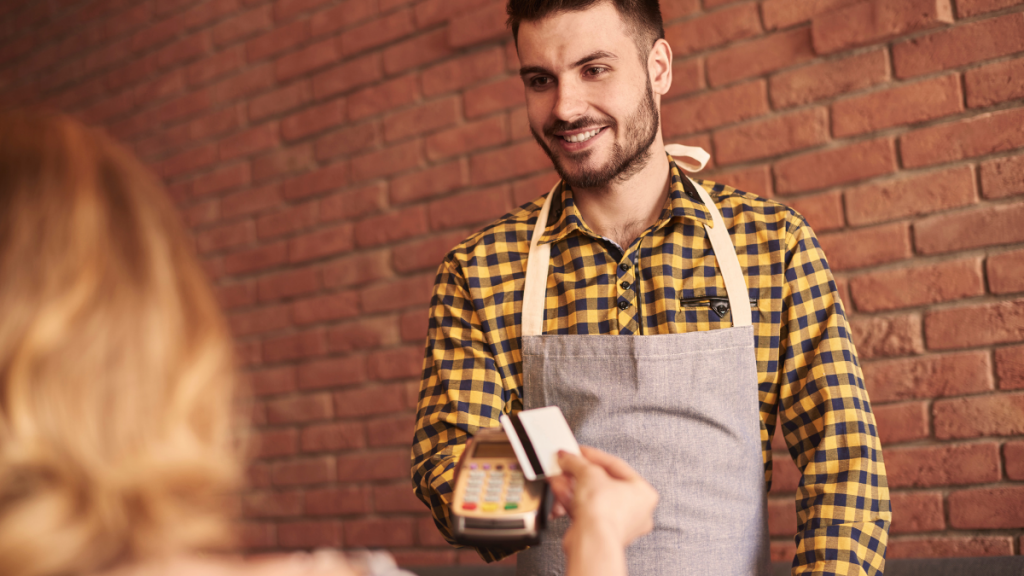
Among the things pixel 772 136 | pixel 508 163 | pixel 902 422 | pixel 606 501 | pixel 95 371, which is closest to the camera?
pixel 95 371

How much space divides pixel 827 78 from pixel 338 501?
1472 mm

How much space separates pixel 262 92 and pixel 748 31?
132cm

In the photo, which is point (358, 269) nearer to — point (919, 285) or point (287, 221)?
point (287, 221)

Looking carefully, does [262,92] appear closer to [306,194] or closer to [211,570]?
[306,194]

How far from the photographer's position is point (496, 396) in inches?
49.1

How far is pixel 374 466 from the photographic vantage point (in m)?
1.91

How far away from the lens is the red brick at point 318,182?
6.62 feet

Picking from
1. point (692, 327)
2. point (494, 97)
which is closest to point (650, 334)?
point (692, 327)

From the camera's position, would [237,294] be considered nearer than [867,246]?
No

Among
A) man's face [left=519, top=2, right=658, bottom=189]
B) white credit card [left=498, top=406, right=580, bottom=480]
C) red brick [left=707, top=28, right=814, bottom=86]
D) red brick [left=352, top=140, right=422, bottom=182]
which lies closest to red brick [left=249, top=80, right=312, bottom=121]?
red brick [left=352, top=140, right=422, bottom=182]

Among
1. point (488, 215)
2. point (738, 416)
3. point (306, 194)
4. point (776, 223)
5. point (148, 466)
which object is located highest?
point (306, 194)

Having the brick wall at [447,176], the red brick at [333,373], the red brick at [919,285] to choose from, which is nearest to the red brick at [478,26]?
the brick wall at [447,176]

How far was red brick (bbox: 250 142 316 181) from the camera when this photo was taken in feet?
6.82

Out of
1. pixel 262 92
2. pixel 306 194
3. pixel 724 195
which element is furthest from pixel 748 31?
pixel 262 92
